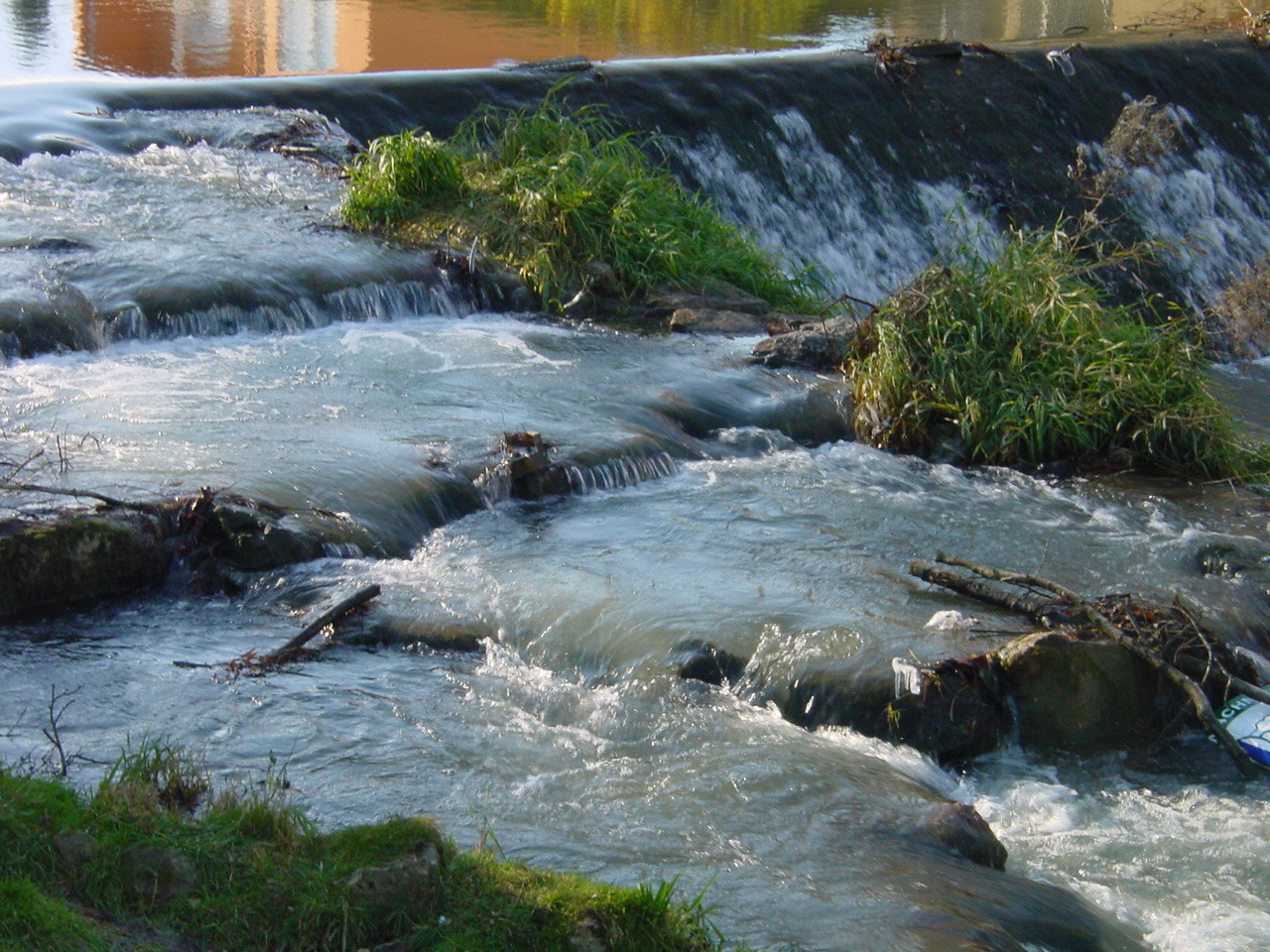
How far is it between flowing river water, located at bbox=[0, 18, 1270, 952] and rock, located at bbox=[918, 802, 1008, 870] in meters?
0.07

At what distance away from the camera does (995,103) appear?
650 inches

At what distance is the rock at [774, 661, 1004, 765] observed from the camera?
5.09 metres

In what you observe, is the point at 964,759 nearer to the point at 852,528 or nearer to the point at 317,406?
the point at 852,528

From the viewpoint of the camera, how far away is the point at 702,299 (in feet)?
34.4

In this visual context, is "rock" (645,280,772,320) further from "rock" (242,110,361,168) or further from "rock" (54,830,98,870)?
"rock" (54,830,98,870)

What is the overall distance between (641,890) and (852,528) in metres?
4.01

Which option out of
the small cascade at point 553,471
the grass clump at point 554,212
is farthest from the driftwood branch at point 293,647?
the grass clump at point 554,212

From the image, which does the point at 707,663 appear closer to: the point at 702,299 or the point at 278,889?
the point at 278,889

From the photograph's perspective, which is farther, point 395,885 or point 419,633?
point 419,633

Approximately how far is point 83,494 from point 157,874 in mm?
2833

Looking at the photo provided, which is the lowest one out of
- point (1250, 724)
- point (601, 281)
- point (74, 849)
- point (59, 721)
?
point (1250, 724)

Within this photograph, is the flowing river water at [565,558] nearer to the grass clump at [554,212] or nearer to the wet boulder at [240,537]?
the wet boulder at [240,537]

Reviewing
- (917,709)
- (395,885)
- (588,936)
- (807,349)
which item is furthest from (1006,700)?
(807,349)

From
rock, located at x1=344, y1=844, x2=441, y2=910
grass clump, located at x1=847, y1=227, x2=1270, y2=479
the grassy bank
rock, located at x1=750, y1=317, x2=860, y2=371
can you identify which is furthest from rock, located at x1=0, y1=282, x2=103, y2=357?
rock, located at x1=344, y1=844, x2=441, y2=910
